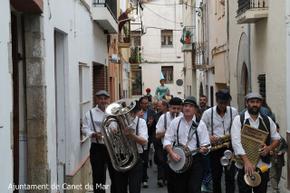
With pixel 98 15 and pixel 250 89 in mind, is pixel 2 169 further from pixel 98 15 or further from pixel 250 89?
pixel 250 89

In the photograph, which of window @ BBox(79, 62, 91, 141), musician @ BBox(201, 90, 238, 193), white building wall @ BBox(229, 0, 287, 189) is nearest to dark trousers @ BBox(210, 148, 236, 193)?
musician @ BBox(201, 90, 238, 193)

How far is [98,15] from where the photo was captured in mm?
13867

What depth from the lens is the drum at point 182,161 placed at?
298 inches

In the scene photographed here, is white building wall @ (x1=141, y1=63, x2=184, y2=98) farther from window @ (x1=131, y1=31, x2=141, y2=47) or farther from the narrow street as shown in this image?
the narrow street

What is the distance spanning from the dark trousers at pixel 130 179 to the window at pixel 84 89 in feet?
10.1

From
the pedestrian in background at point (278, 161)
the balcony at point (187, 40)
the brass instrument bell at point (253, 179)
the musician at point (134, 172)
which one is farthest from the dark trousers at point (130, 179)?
the balcony at point (187, 40)

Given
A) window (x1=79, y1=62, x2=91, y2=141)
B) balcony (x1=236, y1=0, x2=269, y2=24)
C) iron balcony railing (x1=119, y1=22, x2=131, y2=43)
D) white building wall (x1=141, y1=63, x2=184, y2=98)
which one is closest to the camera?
window (x1=79, y1=62, x2=91, y2=141)

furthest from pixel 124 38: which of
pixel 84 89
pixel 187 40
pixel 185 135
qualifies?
pixel 185 135

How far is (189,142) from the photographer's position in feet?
25.4

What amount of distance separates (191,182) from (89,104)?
19.0 ft

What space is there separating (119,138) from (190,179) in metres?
1.19

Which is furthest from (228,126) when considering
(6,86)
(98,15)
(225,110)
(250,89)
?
(250,89)

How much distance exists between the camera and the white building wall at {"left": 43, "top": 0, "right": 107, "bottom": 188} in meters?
7.92

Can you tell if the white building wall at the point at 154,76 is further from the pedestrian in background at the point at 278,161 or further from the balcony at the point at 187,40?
the pedestrian in background at the point at 278,161
